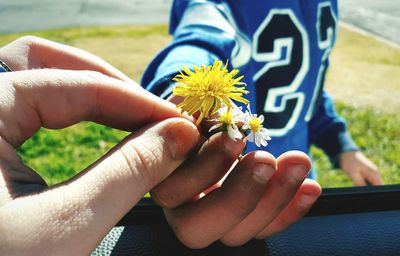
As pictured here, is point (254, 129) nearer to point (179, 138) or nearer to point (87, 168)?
point (179, 138)

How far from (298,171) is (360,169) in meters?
1.07

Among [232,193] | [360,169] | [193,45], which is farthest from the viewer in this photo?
[360,169]

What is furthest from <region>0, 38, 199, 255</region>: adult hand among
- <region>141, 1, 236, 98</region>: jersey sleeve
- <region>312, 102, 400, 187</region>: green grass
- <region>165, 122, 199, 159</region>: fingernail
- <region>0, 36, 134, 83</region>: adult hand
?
<region>312, 102, 400, 187</region>: green grass

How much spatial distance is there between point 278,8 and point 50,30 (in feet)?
16.3

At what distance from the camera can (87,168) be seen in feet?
1.97

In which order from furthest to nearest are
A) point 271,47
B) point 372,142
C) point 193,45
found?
point 372,142 < point 271,47 < point 193,45

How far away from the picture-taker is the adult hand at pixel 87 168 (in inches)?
21.0

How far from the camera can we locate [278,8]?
130 cm

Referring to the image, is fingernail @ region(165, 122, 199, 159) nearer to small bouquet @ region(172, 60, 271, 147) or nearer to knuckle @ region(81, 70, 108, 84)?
small bouquet @ region(172, 60, 271, 147)

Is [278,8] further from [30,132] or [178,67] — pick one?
[30,132]

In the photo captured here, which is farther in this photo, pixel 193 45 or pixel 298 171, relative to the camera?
pixel 193 45

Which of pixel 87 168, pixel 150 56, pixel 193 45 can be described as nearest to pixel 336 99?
pixel 150 56

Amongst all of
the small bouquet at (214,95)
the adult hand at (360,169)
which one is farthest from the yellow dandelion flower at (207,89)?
the adult hand at (360,169)

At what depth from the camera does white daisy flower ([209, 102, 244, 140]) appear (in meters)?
0.68
